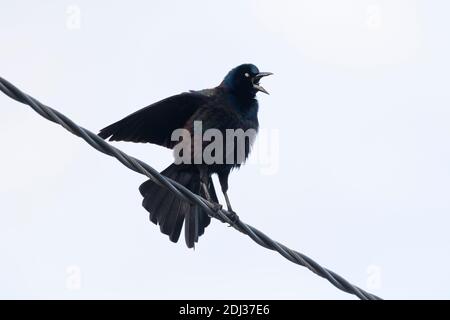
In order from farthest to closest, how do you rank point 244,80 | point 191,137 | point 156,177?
point 244,80 < point 191,137 < point 156,177

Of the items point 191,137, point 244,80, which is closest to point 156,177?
point 191,137

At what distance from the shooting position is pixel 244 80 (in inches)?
287

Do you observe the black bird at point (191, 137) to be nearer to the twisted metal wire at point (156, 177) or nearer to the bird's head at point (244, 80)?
the bird's head at point (244, 80)

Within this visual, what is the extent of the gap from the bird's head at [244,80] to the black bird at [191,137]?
0.36 ft

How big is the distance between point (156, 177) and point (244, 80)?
3052 millimetres

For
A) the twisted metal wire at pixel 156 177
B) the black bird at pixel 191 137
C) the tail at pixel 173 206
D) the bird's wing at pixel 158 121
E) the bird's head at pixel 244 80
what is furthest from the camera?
the bird's head at pixel 244 80

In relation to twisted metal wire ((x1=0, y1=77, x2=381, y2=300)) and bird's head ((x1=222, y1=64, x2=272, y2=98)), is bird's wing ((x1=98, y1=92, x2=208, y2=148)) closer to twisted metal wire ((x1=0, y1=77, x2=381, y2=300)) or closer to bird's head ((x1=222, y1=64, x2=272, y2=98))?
bird's head ((x1=222, y1=64, x2=272, y2=98))

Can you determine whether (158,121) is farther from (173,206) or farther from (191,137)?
(173,206)

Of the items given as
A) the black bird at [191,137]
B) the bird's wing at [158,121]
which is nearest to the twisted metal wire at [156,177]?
the bird's wing at [158,121]

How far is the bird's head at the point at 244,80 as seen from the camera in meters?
7.15
